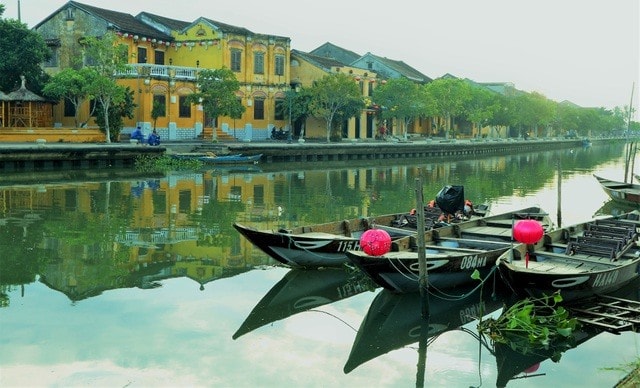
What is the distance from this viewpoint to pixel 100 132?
41406mm

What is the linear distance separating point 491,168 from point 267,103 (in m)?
16.7

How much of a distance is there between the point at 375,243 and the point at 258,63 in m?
42.0

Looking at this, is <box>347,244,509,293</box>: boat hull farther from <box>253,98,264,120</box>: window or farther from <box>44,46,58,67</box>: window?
<box>44,46,58,67</box>: window

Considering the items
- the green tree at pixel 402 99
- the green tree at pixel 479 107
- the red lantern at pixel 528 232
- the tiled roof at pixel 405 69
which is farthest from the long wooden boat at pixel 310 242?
the tiled roof at pixel 405 69

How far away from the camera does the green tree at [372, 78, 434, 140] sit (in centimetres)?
5844

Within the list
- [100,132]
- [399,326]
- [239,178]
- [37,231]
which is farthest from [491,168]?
[399,326]

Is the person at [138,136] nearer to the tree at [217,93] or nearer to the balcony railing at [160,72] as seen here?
the balcony railing at [160,72]

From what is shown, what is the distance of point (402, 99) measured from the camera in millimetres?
58875

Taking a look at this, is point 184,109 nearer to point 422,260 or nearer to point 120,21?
point 120,21

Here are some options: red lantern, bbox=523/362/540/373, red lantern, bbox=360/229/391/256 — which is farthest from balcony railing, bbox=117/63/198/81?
red lantern, bbox=523/362/540/373

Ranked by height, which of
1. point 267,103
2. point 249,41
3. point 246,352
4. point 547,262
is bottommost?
point 246,352

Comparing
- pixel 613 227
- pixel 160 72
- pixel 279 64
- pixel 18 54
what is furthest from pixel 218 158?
pixel 613 227

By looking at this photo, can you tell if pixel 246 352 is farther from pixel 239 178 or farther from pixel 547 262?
pixel 239 178

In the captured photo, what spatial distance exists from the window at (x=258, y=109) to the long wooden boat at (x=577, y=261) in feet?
128
